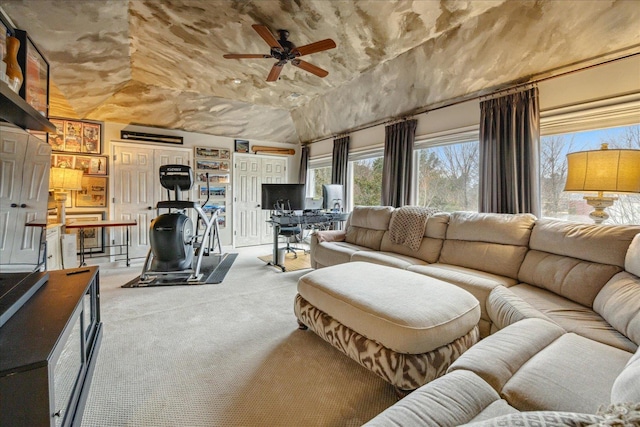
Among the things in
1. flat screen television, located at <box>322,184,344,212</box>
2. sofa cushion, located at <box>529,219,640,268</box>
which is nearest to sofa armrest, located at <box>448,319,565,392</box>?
sofa cushion, located at <box>529,219,640,268</box>

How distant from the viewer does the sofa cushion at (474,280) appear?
2137mm

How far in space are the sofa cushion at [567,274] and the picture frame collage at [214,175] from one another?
550 centimetres

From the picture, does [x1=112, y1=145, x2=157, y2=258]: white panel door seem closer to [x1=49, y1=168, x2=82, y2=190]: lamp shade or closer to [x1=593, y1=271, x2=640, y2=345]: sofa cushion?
[x1=49, y1=168, x2=82, y2=190]: lamp shade

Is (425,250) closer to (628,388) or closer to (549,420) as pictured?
(628,388)

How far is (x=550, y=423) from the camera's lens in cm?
53

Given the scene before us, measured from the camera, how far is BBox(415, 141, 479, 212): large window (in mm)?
3771

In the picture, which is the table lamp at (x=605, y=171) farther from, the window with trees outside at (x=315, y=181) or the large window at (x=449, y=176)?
the window with trees outside at (x=315, y=181)

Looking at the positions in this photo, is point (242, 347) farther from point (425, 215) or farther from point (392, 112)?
point (392, 112)

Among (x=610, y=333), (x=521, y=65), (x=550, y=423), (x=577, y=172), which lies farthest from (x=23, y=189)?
(x=521, y=65)

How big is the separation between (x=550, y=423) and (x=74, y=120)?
21.5ft

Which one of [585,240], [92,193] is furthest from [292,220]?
[92,193]

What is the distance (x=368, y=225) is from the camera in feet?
13.0

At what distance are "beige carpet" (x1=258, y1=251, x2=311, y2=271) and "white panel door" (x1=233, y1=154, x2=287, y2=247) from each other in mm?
1305

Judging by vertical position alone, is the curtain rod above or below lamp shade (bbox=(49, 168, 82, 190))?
above
